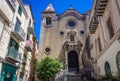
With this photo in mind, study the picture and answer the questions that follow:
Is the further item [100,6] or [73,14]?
[73,14]

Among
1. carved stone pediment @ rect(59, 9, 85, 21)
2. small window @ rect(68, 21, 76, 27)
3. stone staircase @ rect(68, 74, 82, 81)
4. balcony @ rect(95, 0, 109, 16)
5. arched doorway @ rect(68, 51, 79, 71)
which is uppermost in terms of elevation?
carved stone pediment @ rect(59, 9, 85, 21)

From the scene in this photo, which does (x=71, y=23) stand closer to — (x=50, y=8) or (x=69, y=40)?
(x=69, y=40)

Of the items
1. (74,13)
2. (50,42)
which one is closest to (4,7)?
(50,42)

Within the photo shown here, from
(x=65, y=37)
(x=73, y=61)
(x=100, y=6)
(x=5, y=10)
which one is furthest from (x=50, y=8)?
(x=100, y=6)

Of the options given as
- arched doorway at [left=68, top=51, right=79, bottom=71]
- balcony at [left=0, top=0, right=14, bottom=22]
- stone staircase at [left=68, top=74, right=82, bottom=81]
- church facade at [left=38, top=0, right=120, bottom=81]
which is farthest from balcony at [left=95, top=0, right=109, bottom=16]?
arched doorway at [left=68, top=51, right=79, bottom=71]

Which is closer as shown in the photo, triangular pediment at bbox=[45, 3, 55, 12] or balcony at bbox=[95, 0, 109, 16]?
balcony at bbox=[95, 0, 109, 16]

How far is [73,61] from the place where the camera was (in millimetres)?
23125

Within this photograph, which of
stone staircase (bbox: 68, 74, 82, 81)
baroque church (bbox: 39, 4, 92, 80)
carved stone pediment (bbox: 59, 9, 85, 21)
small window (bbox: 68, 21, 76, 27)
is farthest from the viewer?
carved stone pediment (bbox: 59, 9, 85, 21)

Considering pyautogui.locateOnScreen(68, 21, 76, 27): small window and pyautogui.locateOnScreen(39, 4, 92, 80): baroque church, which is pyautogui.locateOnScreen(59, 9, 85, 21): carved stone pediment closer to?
pyautogui.locateOnScreen(39, 4, 92, 80): baroque church

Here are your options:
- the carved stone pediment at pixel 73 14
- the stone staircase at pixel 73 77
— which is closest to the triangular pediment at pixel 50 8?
the carved stone pediment at pixel 73 14

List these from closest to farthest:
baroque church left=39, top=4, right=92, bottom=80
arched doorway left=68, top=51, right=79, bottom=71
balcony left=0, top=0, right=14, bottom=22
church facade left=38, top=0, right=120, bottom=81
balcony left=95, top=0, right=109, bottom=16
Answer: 1. balcony left=95, top=0, right=109, bottom=16
2. balcony left=0, top=0, right=14, bottom=22
3. church facade left=38, top=0, right=120, bottom=81
4. arched doorway left=68, top=51, right=79, bottom=71
5. baroque church left=39, top=4, right=92, bottom=80

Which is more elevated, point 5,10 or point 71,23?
point 71,23

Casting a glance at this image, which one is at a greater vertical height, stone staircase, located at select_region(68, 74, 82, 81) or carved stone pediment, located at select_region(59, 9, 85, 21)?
carved stone pediment, located at select_region(59, 9, 85, 21)

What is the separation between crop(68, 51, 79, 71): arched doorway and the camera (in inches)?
881
